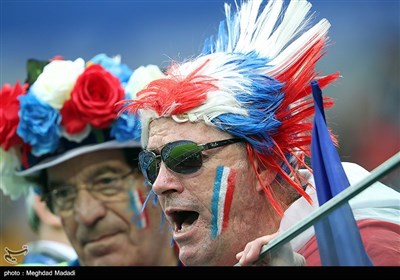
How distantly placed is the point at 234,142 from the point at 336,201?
29.5 inches

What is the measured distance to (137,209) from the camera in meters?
4.68

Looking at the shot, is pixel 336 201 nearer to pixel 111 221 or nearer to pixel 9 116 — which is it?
pixel 111 221

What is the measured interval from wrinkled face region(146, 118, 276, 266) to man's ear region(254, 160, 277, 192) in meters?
0.02

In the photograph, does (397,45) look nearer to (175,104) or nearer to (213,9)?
(213,9)

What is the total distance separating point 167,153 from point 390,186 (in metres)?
0.78

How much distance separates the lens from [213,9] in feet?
19.4

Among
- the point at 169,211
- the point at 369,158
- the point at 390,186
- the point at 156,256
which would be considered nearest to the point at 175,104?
the point at 169,211

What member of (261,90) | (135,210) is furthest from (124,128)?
(261,90)

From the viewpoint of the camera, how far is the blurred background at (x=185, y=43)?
5.52 meters

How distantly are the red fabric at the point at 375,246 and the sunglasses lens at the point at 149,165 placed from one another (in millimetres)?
644

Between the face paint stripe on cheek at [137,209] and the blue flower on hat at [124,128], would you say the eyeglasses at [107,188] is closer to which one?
the face paint stripe on cheek at [137,209]

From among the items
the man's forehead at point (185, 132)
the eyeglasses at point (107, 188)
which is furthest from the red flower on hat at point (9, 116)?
the man's forehead at point (185, 132)

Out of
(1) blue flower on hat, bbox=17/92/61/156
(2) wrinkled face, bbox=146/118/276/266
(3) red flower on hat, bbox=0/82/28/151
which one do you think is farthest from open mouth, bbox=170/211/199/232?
(3) red flower on hat, bbox=0/82/28/151

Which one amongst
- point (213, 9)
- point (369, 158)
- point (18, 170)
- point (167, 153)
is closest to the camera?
point (167, 153)
